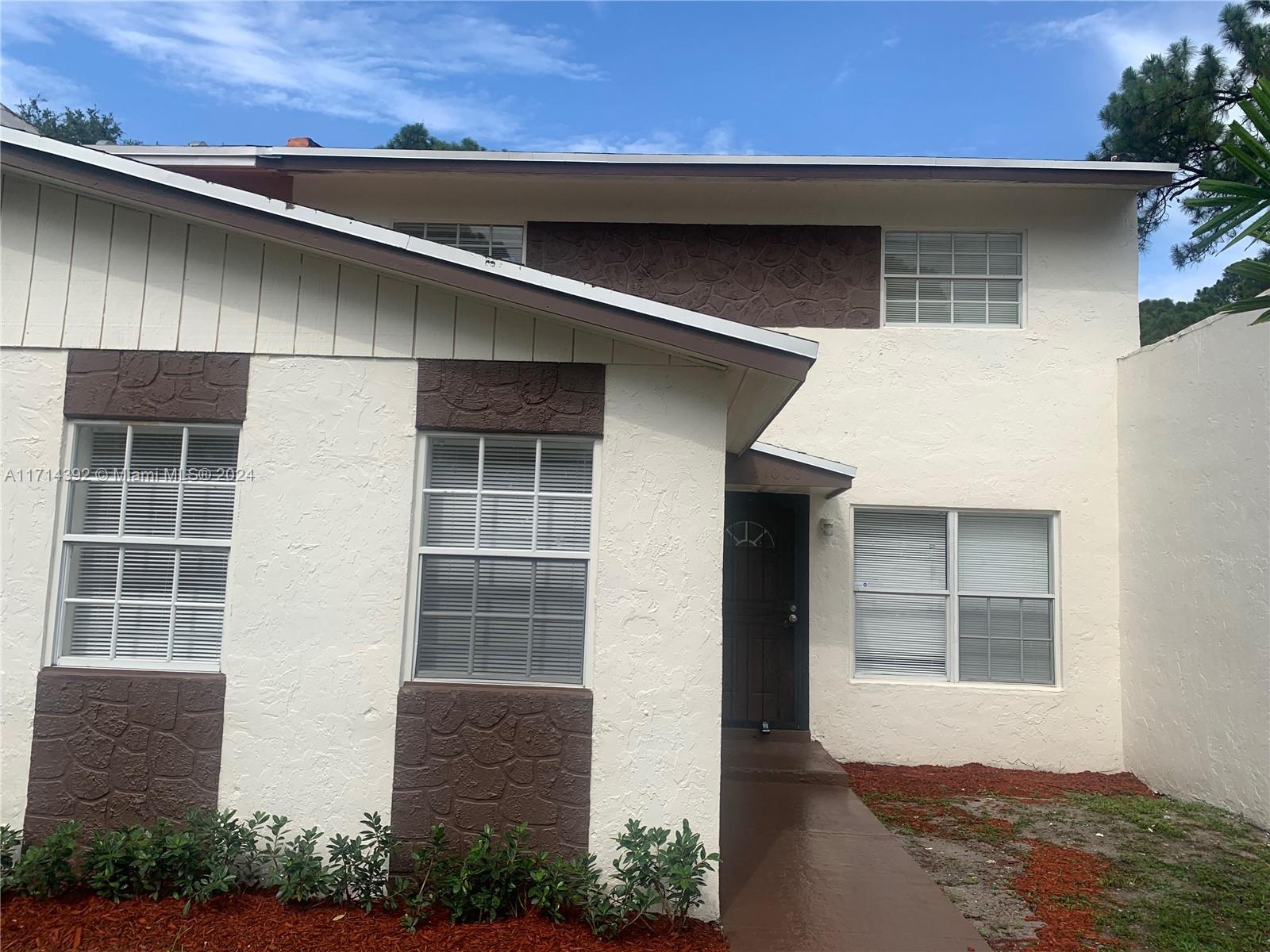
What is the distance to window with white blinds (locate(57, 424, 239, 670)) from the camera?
500cm

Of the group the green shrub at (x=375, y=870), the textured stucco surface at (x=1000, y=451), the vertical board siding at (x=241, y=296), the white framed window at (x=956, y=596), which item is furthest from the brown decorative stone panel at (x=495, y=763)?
the white framed window at (x=956, y=596)

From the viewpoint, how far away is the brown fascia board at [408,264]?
4.58 metres

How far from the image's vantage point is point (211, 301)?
5.05m

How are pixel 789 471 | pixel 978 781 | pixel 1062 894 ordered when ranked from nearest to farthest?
1. pixel 1062 894
2. pixel 789 471
3. pixel 978 781

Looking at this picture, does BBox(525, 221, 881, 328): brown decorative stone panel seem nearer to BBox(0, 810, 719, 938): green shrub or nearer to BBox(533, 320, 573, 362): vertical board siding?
BBox(533, 320, 573, 362): vertical board siding

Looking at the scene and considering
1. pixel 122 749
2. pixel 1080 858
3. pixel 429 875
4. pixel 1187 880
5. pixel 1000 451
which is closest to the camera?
pixel 429 875

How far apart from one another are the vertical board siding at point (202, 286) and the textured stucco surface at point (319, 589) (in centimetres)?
40

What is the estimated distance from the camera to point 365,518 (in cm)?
488

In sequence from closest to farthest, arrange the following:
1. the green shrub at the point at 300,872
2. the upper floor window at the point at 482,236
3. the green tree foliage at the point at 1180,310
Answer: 1. the green shrub at the point at 300,872
2. the upper floor window at the point at 482,236
3. the green tree foliage at the point at 1180,310

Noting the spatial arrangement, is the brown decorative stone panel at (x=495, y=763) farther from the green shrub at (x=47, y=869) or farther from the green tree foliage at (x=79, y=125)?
the green tree foliage at (x=79, y=125)

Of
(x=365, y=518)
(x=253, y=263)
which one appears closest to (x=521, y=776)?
(x=365, y=518)

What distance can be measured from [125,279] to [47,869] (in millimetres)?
3177

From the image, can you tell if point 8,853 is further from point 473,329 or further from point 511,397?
point 473,329

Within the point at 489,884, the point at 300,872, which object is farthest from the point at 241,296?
the point at 489,884
